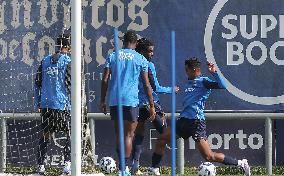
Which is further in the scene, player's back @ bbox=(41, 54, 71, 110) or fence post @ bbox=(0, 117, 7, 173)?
fence post @ bbox=(0, 117, 7, 173)

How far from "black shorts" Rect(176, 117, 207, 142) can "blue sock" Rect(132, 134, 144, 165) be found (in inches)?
28.7

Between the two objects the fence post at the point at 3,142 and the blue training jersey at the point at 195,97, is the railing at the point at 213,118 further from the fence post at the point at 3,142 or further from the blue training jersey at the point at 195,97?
the blue training jersey at the point at 195,97

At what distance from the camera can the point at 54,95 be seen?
11.1 meters

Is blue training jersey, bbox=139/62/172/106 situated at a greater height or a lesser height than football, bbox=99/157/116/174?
greater

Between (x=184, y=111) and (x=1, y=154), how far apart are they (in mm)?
2925

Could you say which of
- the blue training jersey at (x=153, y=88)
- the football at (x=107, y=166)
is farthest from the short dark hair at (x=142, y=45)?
the football at (x=107, y=166)

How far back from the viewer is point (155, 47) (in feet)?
40.1

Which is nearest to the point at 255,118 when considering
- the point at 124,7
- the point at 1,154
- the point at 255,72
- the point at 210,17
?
the point at 255,72

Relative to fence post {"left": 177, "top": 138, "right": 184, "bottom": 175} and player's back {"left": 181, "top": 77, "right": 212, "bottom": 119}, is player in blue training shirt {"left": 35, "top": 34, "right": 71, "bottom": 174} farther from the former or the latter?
fence post {"left": 177, "top": 138, "right": 184, "bottom": 175}

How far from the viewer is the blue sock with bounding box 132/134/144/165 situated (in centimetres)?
1118

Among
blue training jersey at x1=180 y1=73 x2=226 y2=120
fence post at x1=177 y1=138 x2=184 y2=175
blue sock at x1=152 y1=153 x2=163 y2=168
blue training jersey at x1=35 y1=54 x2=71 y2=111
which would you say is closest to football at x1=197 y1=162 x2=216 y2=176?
blue sock at x1=152 y1=153 x2=163 y2=168

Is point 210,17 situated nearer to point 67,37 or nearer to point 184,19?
point 184,19

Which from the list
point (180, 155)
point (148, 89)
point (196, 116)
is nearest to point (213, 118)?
point (180, 155)

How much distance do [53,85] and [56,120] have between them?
444 mm
